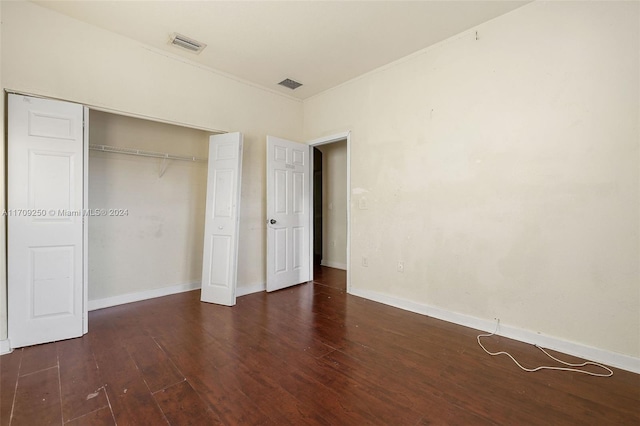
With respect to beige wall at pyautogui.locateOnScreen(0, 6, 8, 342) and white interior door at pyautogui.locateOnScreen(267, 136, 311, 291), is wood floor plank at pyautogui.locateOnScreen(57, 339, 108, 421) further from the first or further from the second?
white interior door at pyautogui.locateOnScreen(267, 136, 311, 291)

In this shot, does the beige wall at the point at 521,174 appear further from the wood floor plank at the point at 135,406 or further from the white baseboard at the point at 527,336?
the wood floor plank at the point at 135,406

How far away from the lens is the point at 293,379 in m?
1.98

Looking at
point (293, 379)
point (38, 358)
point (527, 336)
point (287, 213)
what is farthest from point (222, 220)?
point (527, 336)

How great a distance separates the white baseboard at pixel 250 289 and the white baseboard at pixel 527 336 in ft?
5.54

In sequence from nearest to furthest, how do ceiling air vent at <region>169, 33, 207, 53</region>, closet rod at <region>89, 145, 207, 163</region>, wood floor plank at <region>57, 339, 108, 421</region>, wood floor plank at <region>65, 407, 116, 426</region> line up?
wood floor plank at <region>65, 407, 116, 426</region> < wood floor plank at <region>57, 339, 108, 421</region> < ceiling air vent at <region>169, 33, 207, 53</region> < closet rod at <region>89, 145, 207, 163</region>

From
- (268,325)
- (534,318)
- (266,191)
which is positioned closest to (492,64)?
(534,318)

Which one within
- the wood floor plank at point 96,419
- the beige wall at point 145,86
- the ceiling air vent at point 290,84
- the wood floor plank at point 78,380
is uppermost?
the ceiling air vent at point 290,84

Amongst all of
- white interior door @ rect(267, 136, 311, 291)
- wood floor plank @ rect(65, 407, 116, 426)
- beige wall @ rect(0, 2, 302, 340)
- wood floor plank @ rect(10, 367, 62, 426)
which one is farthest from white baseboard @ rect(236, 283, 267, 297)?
wood floor plank @ rect(65, 407, 116, 426)

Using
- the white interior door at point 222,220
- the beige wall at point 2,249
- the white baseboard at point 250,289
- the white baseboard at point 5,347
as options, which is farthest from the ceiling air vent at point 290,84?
the white baseboard at point 5,347

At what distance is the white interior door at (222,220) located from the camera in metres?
3.54

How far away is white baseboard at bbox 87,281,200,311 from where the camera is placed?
10.9ft

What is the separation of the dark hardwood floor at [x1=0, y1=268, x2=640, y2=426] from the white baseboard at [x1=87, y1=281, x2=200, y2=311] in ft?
1.51

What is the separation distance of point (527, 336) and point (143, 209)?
4.46m

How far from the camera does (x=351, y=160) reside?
3947 mm
